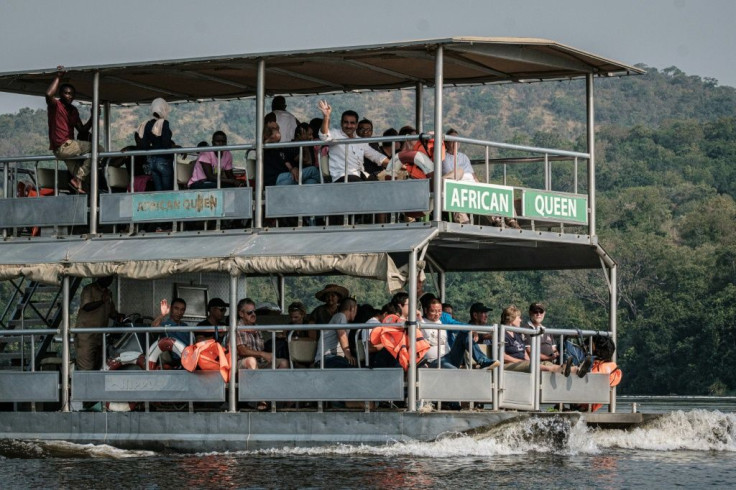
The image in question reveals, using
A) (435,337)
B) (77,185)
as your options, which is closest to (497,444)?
(435,337)

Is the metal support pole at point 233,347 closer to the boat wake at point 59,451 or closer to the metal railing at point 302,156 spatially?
the metal railing at point 302,156

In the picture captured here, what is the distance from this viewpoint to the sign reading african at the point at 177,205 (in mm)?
19391

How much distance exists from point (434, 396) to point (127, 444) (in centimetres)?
382

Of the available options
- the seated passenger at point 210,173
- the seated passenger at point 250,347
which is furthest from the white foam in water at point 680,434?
the seated passenger at point 210,173

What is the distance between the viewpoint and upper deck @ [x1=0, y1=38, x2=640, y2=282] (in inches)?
719

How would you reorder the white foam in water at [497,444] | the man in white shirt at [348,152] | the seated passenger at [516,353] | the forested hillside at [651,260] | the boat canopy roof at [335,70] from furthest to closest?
1. the forested hillside at [651,260]
2. the man in white shirt at [348,152]
3. the seated passenger at [516,353]
4. the boat canopy roof at [335,70]
5. the white foam in water at [497,444]

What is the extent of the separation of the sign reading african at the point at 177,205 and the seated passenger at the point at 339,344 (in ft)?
6.61

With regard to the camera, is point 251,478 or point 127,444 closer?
point 251,478

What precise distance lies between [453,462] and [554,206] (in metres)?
3.75

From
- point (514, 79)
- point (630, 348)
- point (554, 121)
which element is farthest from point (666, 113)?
point (514, 79)

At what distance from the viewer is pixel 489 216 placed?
1938cm

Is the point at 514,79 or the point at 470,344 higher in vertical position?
the point at 514,79

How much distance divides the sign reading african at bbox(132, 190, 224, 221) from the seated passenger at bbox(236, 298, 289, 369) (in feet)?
4.19

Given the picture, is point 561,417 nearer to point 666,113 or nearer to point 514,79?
point 514,79
